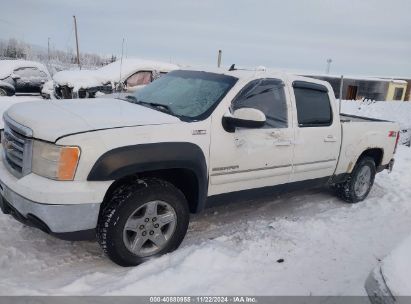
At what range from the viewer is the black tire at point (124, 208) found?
3.32 meters

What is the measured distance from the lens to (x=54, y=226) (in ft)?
10.2

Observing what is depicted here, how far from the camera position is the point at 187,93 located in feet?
14.0

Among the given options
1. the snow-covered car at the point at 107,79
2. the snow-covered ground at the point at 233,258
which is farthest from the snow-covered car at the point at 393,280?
the snow-covered car at the point at 107,79

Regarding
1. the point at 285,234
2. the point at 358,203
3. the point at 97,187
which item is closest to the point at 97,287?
the point at 97,187

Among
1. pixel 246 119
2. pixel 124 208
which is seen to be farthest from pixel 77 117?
pixel 246 119

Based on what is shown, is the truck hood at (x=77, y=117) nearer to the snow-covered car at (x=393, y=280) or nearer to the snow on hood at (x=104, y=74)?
the snow-covered car at (x=393, y=280)

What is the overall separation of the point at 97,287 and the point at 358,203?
430 centimetres

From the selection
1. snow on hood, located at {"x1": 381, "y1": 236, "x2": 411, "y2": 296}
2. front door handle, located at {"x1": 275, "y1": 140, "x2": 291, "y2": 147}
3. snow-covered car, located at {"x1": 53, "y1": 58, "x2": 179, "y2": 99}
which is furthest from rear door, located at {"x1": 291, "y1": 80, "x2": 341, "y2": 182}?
snow-covered car, located at {"x1": 53, "y1": 58, "x2": 179, "y2": 99}

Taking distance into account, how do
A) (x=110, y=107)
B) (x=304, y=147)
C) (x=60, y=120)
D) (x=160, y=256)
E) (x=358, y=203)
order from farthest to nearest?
(x=358, y=203) → (x=304, y=147) → (x=110, y=107) → (x=160, y=256) → (x=60, y=120)

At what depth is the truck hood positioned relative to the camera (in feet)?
10.4

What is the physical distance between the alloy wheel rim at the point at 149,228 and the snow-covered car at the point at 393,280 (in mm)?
1816

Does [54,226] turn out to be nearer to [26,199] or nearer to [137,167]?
[26,199]

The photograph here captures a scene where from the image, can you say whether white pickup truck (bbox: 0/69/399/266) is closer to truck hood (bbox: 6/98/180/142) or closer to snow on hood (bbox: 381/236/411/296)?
truck hood (bbox: 6/98/180/142)

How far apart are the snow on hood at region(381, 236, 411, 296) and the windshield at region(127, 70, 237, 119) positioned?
6.66 feet
